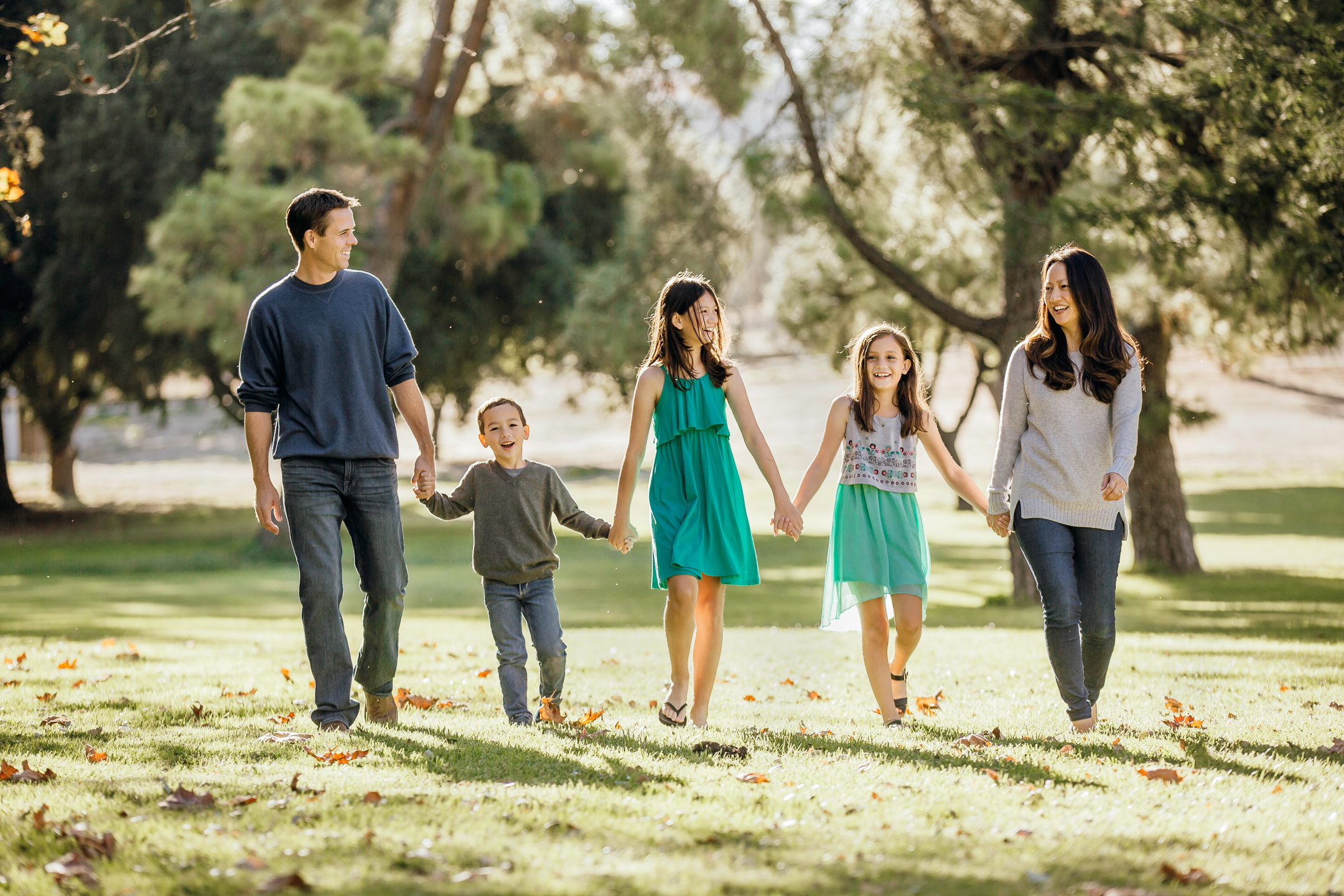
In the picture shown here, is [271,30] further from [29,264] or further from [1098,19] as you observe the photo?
[1098,19]

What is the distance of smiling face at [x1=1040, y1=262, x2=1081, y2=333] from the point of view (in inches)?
209

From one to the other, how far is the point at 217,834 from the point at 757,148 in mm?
11551

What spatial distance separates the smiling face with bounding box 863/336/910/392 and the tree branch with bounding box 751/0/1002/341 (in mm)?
8445

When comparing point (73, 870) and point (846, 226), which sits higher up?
point (846, 226)

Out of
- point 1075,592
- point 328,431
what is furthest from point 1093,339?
point 328,431

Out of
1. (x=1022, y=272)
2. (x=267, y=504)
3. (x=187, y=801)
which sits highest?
(x=1022, y=272)

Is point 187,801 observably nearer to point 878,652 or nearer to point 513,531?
point 513,531

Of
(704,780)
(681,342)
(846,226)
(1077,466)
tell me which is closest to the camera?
(704,780)

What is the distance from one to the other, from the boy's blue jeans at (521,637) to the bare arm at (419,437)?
0.58 m

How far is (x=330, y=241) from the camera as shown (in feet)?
17.1

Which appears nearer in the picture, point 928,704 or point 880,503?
point 880,503

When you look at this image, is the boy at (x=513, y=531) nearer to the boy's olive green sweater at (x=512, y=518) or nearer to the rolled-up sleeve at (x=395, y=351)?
the boy's olive green sweater at (x=512, y=518)

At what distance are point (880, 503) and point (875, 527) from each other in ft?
0.40

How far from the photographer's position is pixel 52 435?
101ft
